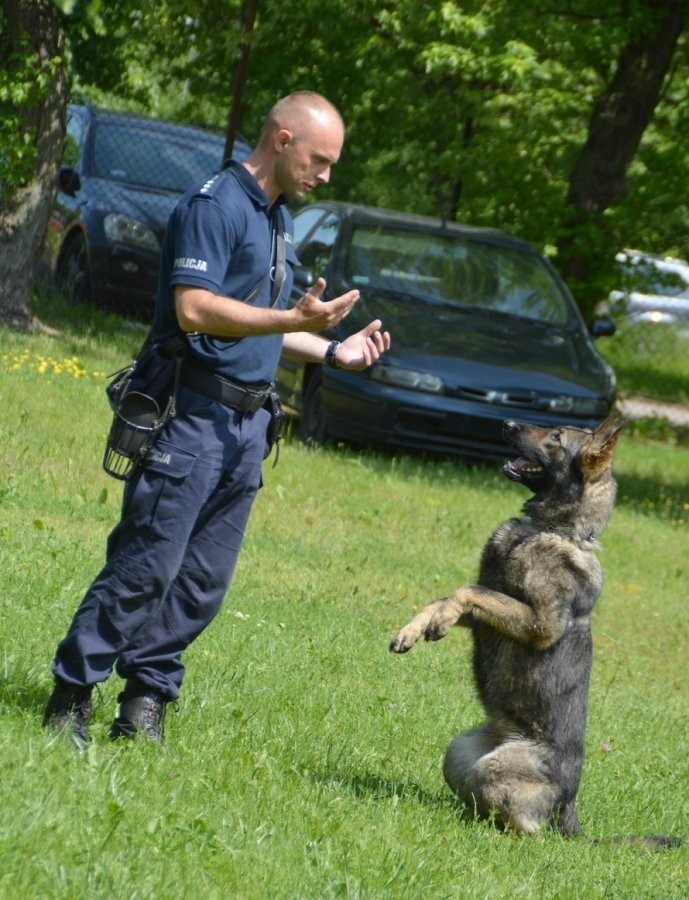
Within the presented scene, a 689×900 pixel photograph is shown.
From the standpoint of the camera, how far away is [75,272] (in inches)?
599

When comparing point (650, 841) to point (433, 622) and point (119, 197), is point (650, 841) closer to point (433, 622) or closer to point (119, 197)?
point (433, 622)

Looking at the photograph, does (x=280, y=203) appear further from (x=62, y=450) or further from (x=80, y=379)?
(x=80, y=379)

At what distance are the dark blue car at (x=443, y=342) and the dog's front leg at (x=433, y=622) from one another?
653cm

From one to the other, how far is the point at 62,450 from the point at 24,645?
13.0 feet

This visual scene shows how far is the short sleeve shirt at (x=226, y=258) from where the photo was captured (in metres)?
4.55

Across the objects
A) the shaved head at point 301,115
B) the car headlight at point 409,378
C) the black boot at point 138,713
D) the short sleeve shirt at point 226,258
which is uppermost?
the shaved head at point 301,115

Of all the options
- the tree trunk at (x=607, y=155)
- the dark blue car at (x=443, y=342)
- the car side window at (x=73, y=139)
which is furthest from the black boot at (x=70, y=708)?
the tree trunk at (x=607, y=155)

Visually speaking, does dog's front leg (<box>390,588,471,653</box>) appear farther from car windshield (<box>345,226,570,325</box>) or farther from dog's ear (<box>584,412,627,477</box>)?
car windshield (<box>345,226,570,325</box>)

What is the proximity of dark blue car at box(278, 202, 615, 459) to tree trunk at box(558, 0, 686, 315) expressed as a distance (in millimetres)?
2980

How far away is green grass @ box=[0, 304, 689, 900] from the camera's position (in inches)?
157

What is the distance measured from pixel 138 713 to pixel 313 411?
278 inches

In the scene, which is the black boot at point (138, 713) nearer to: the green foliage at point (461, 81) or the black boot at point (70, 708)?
the black boot at point (70, 708)

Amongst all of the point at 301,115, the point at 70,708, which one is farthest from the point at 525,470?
the point at 70,708

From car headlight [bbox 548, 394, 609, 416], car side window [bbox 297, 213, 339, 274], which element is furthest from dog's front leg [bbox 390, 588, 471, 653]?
car side window [bbox 297, 213, 339, 274]
